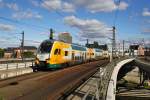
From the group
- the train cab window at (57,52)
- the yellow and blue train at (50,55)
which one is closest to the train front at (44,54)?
the yellow and blue train at (50,55)

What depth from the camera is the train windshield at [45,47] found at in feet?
93.8

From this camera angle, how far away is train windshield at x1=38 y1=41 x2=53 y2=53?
28600 millimetres

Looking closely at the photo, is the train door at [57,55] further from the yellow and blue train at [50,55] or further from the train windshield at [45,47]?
the train windshield at [45,47]

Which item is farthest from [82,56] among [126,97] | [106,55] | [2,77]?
[106,55]

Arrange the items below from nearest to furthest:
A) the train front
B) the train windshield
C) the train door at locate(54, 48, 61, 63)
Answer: the train front → the train windshield → the train door at locate(54, 48, 61, 63)

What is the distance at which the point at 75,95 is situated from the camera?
14078 mm

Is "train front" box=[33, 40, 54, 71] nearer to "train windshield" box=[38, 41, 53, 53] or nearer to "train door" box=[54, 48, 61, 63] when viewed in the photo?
"train windshield" box=[38, 41, 53, 53]

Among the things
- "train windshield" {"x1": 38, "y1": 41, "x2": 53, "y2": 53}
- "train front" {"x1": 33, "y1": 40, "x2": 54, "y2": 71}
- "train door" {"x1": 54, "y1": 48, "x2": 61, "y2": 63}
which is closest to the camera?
"train front" {"x1": 33, "y1": 40, "x2": 54, "y2": 71}

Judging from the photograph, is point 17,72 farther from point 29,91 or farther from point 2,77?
point 29,91

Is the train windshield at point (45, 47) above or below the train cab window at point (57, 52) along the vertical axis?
above

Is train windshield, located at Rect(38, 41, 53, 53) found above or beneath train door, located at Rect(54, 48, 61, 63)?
above

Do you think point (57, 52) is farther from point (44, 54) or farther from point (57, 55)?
point (44, 54)

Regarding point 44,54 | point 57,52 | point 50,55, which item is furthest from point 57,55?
point 44,54

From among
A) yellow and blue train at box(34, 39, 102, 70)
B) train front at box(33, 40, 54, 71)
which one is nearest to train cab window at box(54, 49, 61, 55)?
yellow and blue train at box(34, 39, 102, 70)
